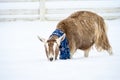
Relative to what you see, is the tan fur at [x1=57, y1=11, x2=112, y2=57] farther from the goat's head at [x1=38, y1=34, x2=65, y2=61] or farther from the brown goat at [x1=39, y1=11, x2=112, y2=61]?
the goat's head at [x1=38, y1=34, x2=65, y2=61]

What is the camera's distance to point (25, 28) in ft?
51.2

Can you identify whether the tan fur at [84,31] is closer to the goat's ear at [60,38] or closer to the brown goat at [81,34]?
the brown goat at [81,34]

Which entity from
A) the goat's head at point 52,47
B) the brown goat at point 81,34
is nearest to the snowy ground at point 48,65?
the goat's head at point 52,47

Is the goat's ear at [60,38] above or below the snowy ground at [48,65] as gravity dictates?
above

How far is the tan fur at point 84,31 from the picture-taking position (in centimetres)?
879

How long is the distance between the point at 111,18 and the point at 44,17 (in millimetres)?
2307

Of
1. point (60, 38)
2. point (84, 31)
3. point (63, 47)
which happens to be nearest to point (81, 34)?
point (84, 31)

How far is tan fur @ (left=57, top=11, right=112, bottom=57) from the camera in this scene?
28.8 feet

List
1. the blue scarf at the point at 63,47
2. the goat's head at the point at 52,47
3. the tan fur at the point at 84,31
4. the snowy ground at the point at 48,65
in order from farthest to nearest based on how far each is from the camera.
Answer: the tan fur at the point at 84,31 < the blue scarf at the point at 63,47 < the goat's head at the point at 52,47 < the snowy ground at the point at 48,65

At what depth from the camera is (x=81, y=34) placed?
898cm

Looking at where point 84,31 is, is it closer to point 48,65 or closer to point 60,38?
point 60,38

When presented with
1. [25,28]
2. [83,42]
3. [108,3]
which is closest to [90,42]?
[83,42]

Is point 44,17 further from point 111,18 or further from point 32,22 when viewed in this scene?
point 111,18

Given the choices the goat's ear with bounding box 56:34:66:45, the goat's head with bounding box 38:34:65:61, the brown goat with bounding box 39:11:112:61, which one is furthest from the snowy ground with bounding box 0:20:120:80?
the goat's ear with bounding box 56:34:66:45
